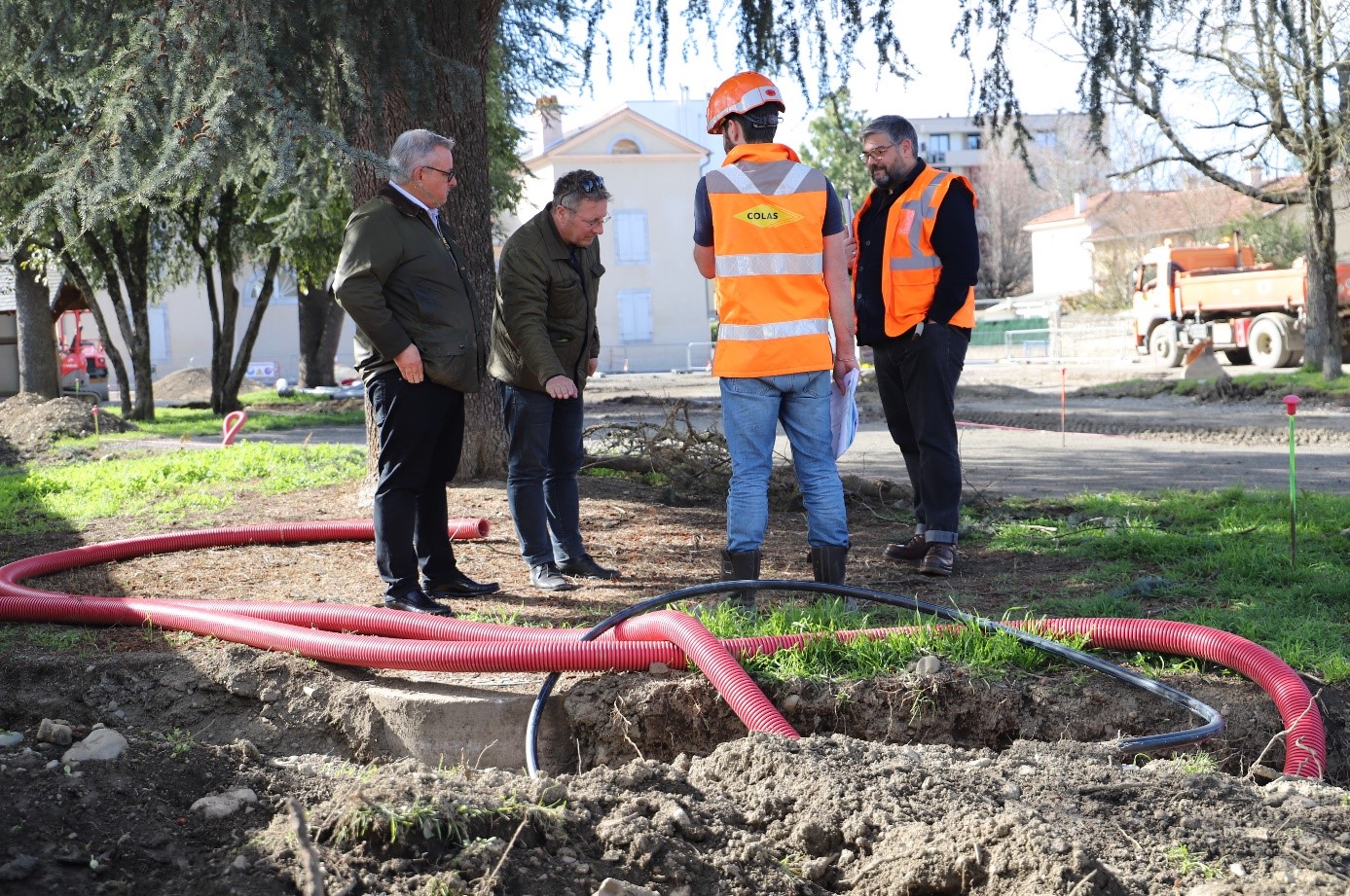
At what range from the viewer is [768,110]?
4.86 metres

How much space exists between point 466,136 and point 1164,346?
2322 centimetres

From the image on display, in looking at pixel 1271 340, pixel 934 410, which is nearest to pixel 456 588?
pixel 934 410

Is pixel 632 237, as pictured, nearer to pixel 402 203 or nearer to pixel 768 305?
pixel 402 203

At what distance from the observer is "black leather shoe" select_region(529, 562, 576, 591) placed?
5.64 m

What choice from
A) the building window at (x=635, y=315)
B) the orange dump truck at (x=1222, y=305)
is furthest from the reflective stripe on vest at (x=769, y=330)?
the building window at (x=635, y=315)

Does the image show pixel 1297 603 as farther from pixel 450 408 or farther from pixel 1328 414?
pixel 1328 414

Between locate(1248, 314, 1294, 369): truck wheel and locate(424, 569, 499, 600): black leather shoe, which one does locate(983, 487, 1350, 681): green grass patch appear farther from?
locate(1248, 314, 1294, 369): truck wheel

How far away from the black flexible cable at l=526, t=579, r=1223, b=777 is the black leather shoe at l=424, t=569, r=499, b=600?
4.76ft

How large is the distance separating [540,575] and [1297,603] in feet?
10.6

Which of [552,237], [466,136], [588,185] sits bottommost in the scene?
[552,237]

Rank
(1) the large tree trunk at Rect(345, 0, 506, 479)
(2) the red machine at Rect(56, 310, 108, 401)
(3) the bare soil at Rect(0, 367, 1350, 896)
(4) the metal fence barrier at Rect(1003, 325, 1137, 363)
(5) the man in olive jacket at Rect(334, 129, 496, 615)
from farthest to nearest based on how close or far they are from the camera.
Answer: (4) the metal fence barrier at Rect(1003, 325, 1137, 363) < (2) the red machine at Rect(56, 310, 108, 401) < (1) the large tree trunk at Rect(345, 0, 506, 479) < (5) the man in olive jacket at Rect(334, 129, 496, 615) < (3) the bare soil at Rect(0, 367, 1350, 896)

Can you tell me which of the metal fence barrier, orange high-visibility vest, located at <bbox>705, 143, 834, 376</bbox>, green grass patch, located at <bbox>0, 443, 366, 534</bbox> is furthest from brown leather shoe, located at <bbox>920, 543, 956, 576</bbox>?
the metal fence barrier

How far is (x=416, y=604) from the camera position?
507 centimetres

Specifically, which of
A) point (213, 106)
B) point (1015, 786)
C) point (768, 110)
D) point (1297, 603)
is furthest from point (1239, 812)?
point (213, 106)
